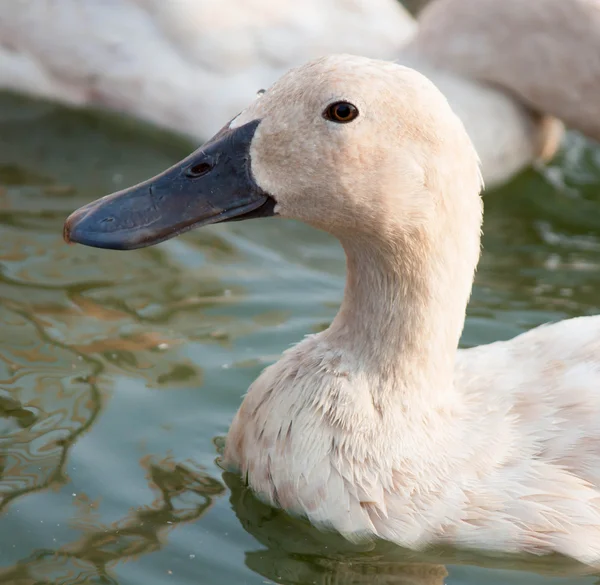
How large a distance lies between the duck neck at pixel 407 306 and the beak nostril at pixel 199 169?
0.47m

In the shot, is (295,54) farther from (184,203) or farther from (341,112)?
(341,112)

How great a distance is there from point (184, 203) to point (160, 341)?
1.46 metres

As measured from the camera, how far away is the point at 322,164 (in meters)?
3.48

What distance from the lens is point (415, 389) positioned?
151 inches

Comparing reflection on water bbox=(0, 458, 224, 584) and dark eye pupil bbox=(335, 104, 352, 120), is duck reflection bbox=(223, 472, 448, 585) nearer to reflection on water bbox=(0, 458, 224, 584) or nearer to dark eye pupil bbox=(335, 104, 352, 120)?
reflection on water bbox=(0, 458, 224, 584)

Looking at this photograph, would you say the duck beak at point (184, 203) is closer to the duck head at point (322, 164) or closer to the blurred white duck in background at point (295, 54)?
the duck head at point (322, 164)

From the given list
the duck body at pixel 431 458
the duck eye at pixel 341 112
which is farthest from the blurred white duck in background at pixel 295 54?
the duck eye at pixel 341 112

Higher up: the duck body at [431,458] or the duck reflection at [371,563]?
the duck body at [431,458]

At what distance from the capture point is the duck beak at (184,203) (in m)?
3.58

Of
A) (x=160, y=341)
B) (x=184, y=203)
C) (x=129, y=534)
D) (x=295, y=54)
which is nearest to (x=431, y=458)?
(x=129, y=534)

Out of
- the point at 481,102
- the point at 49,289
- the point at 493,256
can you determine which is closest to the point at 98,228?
the point at 49,289

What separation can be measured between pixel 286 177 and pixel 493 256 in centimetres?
269

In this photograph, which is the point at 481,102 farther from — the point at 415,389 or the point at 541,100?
the point at 415,389

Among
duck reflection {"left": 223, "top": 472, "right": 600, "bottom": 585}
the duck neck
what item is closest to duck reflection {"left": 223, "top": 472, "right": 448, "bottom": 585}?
duck reflection {"left": 223, "top": 472, "right": 600, "bottom": 585}
